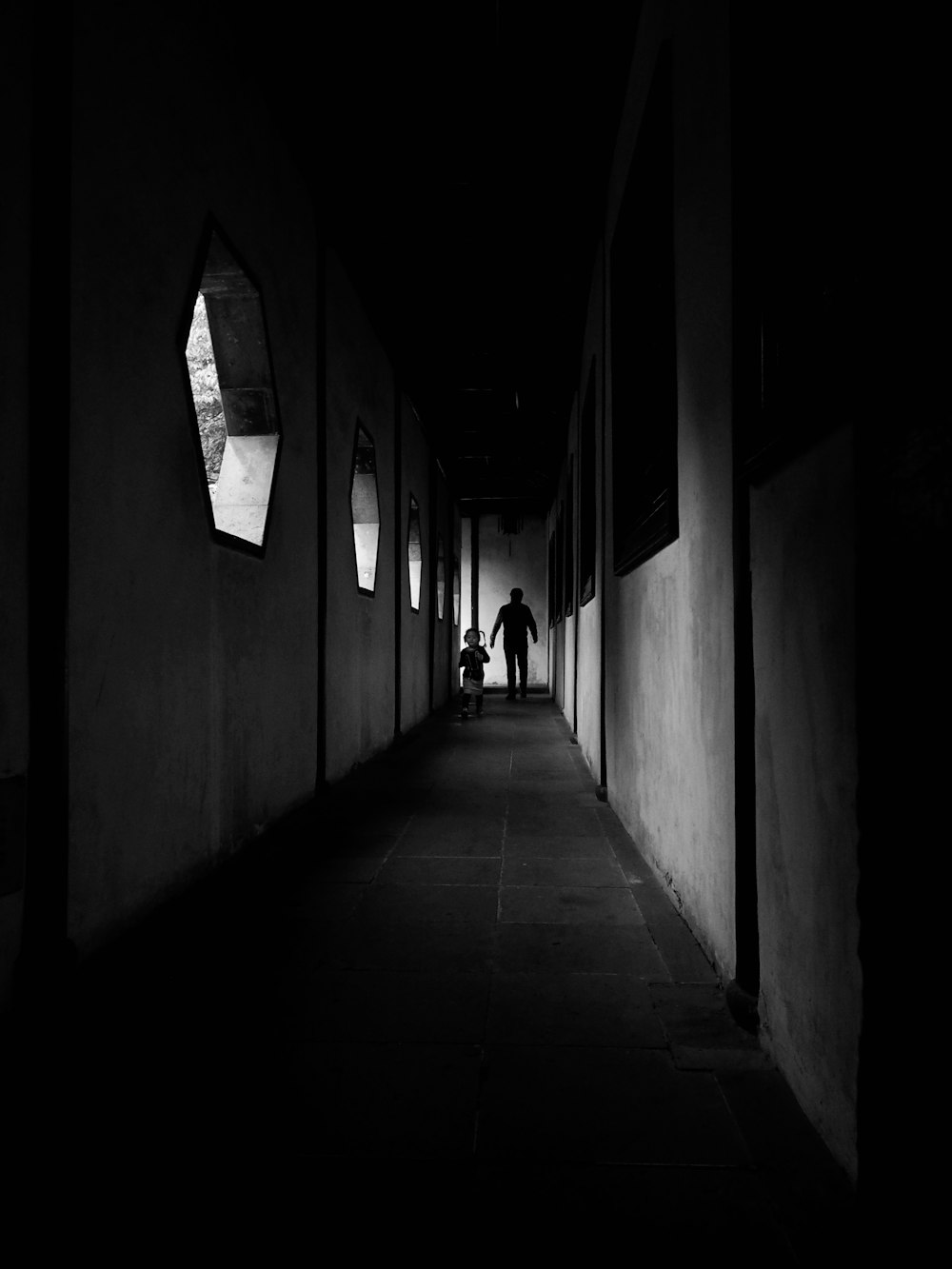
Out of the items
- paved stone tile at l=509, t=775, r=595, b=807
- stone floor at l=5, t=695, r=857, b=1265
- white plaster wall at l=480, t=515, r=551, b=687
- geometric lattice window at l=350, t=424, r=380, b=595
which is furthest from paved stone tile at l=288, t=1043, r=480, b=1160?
white plaster wall at l=480, t=515, r=551, b=687

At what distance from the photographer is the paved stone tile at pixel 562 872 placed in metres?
2.99

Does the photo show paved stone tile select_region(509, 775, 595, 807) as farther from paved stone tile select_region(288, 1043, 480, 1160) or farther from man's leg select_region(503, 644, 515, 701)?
man's leg select_region(503, 644, 515, 701)

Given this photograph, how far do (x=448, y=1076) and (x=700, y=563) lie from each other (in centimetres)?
152

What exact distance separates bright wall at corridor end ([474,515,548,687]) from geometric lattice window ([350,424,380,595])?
9813 mm

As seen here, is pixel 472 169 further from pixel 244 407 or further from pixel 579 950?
pixel 579 950

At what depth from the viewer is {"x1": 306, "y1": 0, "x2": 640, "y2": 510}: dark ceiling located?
349cm

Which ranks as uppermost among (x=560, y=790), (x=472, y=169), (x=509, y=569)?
(x=472, y=169)

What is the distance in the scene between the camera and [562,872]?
3131 millimetres

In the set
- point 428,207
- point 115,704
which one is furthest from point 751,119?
point 428,207

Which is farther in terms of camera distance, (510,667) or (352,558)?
(510,667)

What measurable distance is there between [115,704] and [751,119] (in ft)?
7.38

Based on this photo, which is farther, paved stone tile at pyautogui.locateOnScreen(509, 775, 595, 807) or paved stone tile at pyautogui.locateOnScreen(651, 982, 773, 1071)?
paved stone tile at pyautogui.locateOnScreen(509, 775, 595, 807)

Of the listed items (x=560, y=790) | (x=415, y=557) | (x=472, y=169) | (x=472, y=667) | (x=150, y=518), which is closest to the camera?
(x=150, y=518)

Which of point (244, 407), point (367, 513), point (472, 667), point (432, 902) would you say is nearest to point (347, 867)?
point (432, 902)
